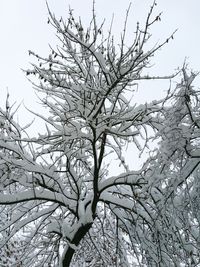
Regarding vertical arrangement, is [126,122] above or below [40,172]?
above

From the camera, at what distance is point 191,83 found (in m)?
3.34

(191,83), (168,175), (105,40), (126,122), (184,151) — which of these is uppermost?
(105,40)

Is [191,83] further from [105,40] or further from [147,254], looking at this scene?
[147,254]

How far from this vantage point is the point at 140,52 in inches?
194

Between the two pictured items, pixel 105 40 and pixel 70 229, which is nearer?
pixel 105 40

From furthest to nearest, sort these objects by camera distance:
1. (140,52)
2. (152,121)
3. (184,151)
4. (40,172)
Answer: (152,121)
(40,172)
(140,52)
(184,151)

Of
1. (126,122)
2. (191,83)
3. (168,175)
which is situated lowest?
(168,175)

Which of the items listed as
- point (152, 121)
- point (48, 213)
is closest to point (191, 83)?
point (152, 121)

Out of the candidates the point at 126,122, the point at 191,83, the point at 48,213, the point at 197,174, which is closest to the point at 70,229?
the point at 48,213

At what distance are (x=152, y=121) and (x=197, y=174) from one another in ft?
9.00

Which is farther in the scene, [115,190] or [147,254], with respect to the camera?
[115,190]

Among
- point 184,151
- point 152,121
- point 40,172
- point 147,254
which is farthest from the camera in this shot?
point 152,121

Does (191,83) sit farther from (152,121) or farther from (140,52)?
(152,121)

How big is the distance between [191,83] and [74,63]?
2817mm
